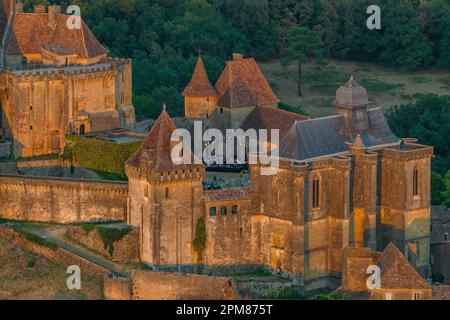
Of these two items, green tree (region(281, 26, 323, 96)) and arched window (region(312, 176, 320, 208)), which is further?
green tree (region(281, 26, 323, 96))

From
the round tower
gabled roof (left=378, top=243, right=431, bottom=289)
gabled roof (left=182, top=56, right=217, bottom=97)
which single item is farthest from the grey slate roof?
gabled roof (left=182, top=56, right=217, bottom=97)

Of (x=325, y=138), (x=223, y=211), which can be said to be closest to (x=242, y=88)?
(x=325, y=138)

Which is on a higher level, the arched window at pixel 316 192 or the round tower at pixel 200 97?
the round tower at pixel 200 97

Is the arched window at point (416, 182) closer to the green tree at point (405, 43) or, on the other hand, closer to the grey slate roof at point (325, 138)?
the grey slate roof at point (325, 138)

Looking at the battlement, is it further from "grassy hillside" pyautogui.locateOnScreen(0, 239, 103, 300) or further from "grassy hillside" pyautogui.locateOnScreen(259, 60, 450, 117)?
"grassy hillside" pyautogui.locateOnScreen(259, 60, 450, 117)

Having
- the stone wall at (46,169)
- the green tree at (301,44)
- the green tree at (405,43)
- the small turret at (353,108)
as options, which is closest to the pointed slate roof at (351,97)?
the small turret at (353,108)

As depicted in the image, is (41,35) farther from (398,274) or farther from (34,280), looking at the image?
(398,274)
